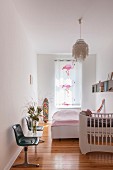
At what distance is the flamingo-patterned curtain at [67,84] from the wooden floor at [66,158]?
3.52 meters

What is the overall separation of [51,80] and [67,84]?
73cm

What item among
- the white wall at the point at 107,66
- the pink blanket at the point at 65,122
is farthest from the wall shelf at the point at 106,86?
the pink blanket at the point at 65,122

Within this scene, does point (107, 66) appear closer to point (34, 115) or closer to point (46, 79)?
point (46, 79)

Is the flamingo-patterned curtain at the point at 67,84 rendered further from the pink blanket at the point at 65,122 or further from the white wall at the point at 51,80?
the pink blanket at the point at 65,122

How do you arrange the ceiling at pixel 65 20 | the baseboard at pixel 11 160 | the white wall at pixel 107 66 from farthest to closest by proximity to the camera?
the white wall at pixel 107 66
the ceiling at pixel 65 20
the baseboard at pixel 11 160

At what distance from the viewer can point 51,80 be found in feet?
25.4

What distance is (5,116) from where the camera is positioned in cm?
280

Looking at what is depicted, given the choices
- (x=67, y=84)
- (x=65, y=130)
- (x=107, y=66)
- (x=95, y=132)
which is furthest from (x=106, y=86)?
(x=67, y=84)

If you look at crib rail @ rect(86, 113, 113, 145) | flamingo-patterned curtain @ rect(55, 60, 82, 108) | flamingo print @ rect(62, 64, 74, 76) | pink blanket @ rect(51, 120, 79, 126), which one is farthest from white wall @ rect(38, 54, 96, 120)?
crib rail @ rect(86, 113, 113, 145)

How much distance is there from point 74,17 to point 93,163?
2.99 meters

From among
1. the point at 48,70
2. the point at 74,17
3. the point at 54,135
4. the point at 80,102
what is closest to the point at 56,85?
the point at 48,70

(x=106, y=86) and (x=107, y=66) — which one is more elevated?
(x=107, y=66)

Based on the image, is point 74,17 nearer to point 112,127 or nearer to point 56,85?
point 112,127

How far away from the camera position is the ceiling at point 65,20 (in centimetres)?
331
